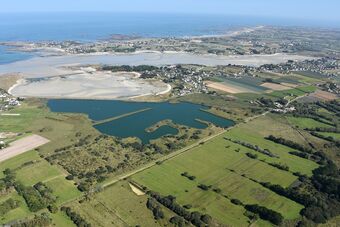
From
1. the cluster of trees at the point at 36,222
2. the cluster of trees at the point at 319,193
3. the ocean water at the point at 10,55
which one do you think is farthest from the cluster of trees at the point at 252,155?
the ocean water at the point at 10,55

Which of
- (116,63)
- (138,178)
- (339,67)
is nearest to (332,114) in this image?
(138,178)

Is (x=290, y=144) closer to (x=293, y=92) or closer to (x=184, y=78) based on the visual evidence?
(x=293, y=92)

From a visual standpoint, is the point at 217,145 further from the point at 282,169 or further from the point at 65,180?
the point at 65,180

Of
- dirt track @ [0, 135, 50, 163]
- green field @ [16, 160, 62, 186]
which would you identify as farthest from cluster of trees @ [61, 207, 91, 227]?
dirt track @ [0, 135, 50, 163]

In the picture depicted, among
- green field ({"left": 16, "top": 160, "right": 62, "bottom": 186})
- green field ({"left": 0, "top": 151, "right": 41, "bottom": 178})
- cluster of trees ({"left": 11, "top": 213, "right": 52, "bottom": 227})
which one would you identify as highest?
cluster of trees ({"left": 11, "top": 213, "right": 52, "bottom": 227})

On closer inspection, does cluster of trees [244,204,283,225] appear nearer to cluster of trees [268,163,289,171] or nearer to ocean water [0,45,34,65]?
cluster of trees [268,163,289,171]

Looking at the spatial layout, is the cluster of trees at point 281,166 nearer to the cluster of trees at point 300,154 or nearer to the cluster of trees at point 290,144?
the cluster of trees at point 300,154
